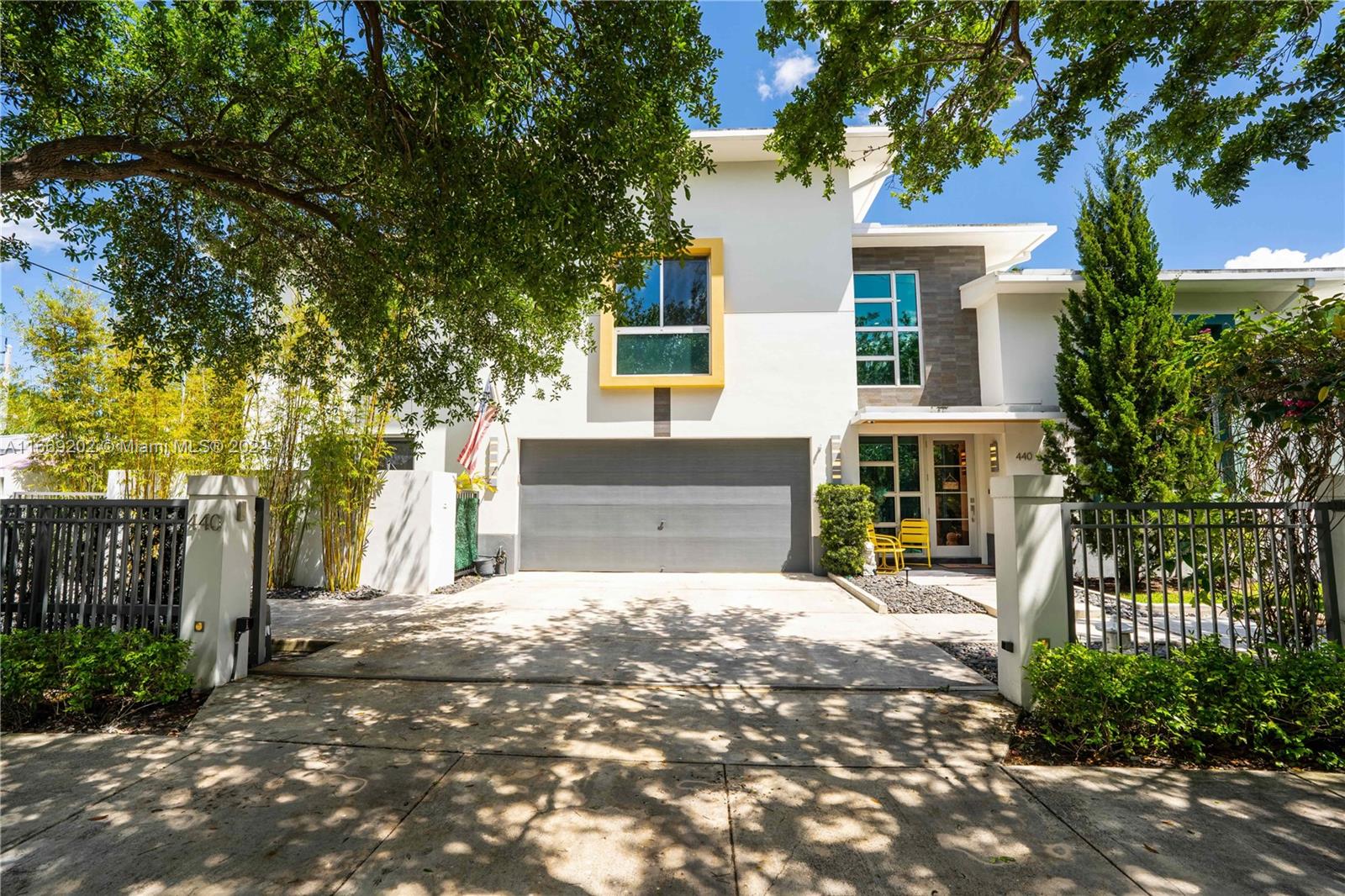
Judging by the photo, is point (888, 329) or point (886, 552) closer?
point (886, 552)

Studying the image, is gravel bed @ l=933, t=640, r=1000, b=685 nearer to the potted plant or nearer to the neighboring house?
the neighboring house

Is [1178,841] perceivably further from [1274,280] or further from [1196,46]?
[1274,280]

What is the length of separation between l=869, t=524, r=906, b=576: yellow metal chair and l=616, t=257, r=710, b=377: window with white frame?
4699 mm

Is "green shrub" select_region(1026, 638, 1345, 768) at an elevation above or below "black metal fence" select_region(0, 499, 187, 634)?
below

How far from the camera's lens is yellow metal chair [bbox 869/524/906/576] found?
1058 centimetres

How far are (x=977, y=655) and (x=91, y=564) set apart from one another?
24.9 feet

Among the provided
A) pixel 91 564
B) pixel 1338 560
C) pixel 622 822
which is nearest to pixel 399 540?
pixel 91 564

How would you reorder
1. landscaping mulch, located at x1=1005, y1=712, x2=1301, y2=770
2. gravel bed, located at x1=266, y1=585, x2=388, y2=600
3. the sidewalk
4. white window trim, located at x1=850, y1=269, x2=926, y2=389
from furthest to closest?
white window trim, located at x1=850, y1=269, x2=926, y2=389 < gravel bed, located at x1=266, y1=585, x2=388, y2=600 < landscaping mulch, located at x1=1005, y1=712, x2=1301, y2=770 < the sidewalk

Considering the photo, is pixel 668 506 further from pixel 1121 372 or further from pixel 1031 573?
pixel 1121 372

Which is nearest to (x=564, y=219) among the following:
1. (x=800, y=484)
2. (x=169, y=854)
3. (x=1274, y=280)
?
(x=169, y=854)

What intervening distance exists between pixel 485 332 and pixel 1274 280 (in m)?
13.6

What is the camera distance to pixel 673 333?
11.3 meters

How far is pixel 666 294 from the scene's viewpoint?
1135 centimetres

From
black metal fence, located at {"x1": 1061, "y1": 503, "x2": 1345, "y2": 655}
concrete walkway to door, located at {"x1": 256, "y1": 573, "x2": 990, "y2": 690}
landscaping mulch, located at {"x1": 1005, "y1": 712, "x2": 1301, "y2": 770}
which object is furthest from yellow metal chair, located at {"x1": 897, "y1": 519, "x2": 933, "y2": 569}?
landscaping mulch, located at {"x1": 1005, "y1": 712, "x2": 1301, "y2": 770}
